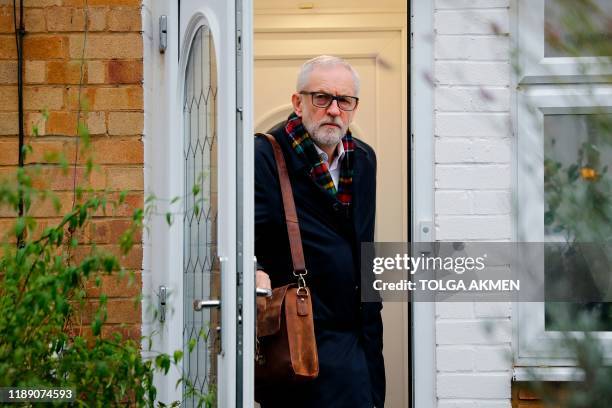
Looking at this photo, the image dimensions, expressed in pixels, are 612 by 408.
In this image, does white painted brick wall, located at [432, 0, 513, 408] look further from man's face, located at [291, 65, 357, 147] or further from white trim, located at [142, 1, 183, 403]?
white trim, located at [142, 1, 183, 403]

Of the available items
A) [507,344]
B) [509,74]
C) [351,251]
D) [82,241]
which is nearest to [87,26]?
[82,241]

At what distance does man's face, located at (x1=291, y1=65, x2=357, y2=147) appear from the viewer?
376 centimetres

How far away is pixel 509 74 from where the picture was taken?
3965 mm

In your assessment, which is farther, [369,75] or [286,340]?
[369,75]

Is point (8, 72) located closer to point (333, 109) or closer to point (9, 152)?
point (9, 152)

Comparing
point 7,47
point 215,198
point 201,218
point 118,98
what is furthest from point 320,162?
point 7,47

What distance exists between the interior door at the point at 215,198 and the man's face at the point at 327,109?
0.44 metres

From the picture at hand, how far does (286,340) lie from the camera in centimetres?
346

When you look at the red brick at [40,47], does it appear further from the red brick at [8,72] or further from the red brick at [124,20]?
the red brick at [124,20]

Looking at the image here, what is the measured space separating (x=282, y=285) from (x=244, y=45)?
1.00 metres

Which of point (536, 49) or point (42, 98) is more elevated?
point (536, 49)

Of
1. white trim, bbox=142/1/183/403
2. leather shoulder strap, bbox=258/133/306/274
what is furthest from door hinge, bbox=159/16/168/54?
leather shoulder strap, bbox=258/133/306/274

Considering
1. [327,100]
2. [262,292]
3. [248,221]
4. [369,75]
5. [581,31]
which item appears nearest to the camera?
[581,31]

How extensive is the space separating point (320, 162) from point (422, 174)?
44cm
